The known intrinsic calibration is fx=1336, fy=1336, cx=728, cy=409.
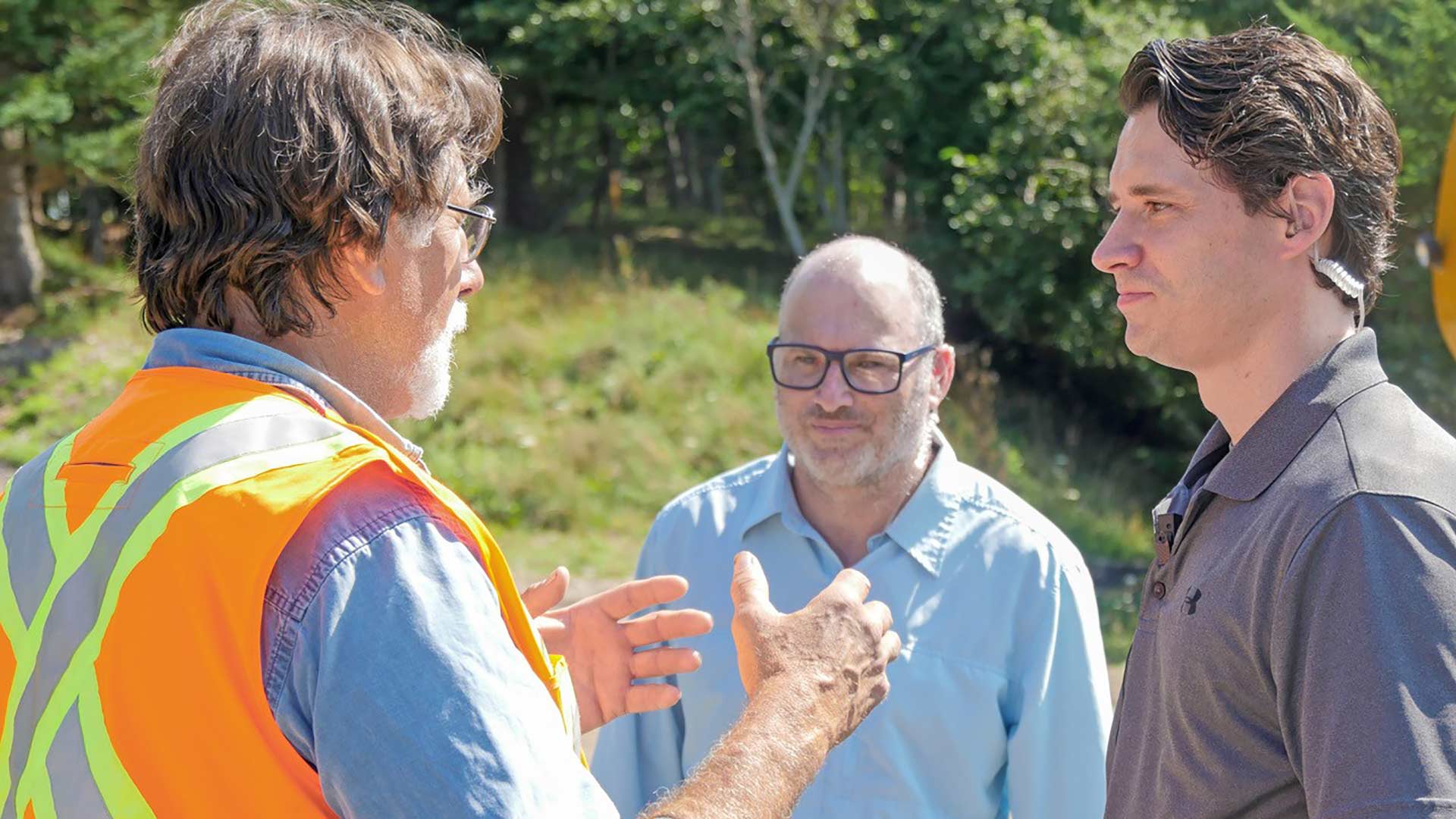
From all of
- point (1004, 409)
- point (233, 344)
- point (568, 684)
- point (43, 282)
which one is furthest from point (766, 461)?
point (43, 282)

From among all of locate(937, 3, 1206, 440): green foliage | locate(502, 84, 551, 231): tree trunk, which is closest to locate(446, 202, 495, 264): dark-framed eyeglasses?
locate(937, 3, 1206, 440): green foliage

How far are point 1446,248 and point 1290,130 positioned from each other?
0.32 meters

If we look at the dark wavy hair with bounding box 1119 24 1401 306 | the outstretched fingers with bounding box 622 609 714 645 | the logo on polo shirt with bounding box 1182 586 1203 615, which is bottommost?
the outstretched fingers with bounding box 622 609 714 645

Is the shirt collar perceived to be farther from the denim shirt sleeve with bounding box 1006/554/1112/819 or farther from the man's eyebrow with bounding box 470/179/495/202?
the man's eyebrow with bounding box 470/179/495/202

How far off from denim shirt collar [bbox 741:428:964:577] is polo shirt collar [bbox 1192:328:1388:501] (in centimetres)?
110

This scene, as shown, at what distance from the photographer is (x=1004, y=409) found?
13.5m

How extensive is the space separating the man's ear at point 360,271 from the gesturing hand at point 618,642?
0.74 metres

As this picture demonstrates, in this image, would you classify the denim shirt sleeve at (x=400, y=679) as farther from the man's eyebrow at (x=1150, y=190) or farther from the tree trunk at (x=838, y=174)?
the tree trunk at (x=838, y=174)

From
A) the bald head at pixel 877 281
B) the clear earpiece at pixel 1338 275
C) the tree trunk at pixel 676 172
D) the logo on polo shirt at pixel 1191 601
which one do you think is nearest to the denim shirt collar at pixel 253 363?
the logo on polo shirt at pixel 1191 601

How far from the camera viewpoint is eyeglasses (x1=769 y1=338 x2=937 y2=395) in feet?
10.4

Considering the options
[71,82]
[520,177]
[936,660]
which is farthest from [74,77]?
[936,660]

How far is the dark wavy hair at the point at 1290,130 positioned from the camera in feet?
6.25

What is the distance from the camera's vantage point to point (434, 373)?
182cm

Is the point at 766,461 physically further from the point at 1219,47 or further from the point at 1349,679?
the point at 1349,679
